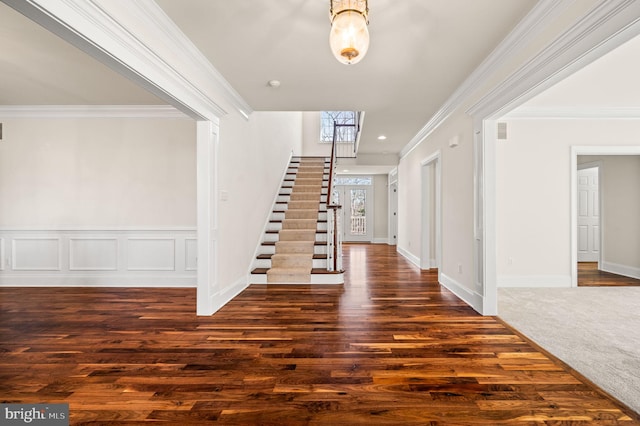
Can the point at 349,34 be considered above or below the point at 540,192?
above

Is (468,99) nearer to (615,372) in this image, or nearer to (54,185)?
(615,372)

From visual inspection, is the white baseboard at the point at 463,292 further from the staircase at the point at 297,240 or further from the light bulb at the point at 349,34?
the light bulb at the point at 349,34

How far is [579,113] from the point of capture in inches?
183

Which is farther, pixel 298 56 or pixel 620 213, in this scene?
pixel 620 213

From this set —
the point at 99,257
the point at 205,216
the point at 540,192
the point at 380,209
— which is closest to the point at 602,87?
the point at 540,192

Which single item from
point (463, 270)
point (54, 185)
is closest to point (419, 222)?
point (463, 270)

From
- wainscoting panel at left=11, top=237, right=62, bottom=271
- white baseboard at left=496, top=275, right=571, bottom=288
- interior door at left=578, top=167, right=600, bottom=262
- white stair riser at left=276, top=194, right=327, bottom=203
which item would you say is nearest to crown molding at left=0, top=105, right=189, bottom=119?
wainscoting panel at left=11, top=237, right=62, bottom=271

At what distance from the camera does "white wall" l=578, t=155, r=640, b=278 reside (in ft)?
17.8

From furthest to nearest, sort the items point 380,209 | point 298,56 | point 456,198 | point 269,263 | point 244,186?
point 380,209, point 269,263, point 244,186, point 456,198, point 298,56

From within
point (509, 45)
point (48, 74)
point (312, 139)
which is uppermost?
point (312, 139)

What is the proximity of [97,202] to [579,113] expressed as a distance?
7.41m

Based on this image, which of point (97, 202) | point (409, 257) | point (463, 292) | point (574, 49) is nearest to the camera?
point (574, 49)

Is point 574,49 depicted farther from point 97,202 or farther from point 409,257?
point 97,202

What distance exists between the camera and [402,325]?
9.96 feet
